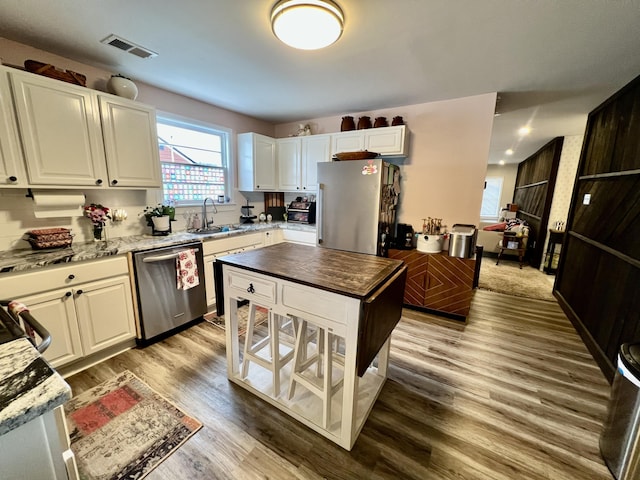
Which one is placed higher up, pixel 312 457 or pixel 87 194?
pixel 87 194

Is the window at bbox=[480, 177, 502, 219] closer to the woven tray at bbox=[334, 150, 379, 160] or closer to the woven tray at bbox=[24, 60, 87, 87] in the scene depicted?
the woven tray at bbox=[334, 150, 379, 160]

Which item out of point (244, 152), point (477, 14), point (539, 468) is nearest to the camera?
point (539, 468)

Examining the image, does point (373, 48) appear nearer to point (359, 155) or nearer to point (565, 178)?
point (359, 155)

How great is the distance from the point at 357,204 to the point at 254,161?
67.9 inches

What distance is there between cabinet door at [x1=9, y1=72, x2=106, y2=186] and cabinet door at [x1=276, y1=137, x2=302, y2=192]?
90.2 inches

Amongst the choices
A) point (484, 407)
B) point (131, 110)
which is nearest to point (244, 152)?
point (131, 110)

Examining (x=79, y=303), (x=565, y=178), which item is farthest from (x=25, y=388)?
(x=565, y=178)

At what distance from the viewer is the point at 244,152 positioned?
3824 millimetres

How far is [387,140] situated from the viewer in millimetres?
3240

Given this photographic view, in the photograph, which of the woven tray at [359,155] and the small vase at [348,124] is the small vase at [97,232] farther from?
the small vase at [348,124]

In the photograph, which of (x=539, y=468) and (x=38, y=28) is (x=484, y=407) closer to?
(x=539, y=468)

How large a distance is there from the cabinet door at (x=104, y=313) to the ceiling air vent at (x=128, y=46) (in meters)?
1.85

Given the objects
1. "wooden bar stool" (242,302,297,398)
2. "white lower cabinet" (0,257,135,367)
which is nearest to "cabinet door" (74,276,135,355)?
"white lower cabinet" (0,257,135,367)

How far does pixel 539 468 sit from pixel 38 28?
427 cm
